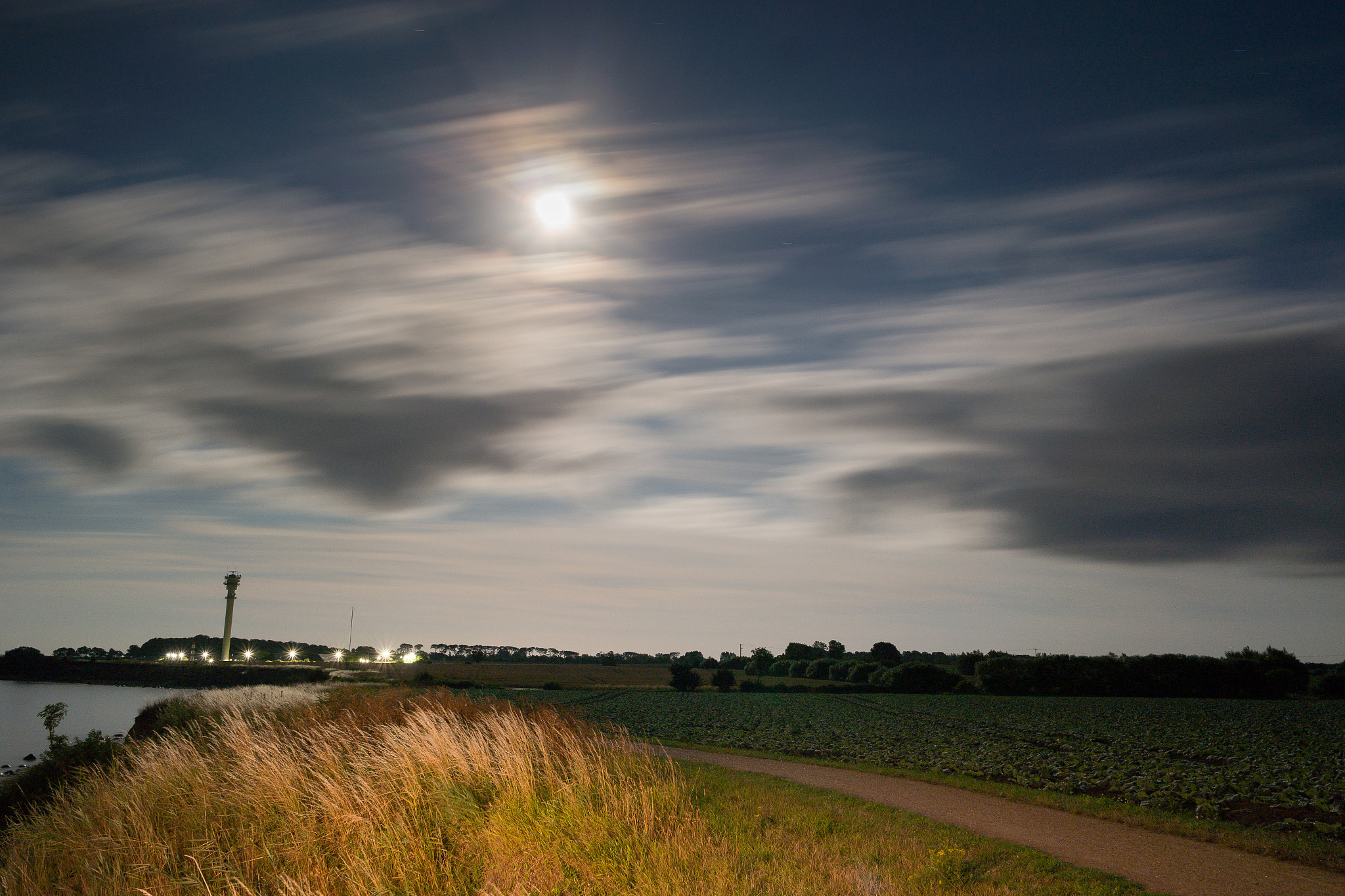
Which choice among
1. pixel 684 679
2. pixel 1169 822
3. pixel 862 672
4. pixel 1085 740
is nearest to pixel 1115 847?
pixel 1169 822

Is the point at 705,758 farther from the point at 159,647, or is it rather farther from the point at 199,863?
the point at 159,647

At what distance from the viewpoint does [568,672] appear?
124375mm

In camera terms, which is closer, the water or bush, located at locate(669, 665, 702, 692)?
the water

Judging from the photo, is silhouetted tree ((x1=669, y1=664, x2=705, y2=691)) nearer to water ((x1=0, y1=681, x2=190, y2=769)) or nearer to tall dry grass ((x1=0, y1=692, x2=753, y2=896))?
water ((x1=0, y1=681, x2=190, y2=769))

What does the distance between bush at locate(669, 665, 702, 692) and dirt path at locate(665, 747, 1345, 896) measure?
75.2 m

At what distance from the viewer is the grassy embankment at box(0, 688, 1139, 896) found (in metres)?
10.3

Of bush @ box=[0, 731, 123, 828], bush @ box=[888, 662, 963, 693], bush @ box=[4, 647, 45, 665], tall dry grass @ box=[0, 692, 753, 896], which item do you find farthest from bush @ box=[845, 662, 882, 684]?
bush @ box=[4, 647, 45, 665]

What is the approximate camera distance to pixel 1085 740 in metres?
32.3

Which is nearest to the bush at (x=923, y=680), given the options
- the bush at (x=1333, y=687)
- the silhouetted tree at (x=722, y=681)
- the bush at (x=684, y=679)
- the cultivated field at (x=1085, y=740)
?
the silhouetted tree at (x=722, y=681)

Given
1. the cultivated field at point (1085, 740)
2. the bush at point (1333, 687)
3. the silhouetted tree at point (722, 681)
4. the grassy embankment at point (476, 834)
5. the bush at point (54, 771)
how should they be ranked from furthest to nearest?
the silhouetted tree at point (722, 681) < the bush at point (1333, 687) < the bush at point (54, 771) < the cultivated field at point (1085, 740) < the grassy embankment at point (476, 834)

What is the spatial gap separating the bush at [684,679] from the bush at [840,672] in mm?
21881

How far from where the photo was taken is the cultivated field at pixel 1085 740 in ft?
62.4

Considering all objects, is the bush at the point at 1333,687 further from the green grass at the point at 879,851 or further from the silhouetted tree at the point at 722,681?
the green grass at the point at 879,851

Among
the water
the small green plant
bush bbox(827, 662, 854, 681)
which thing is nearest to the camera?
the small green plant
